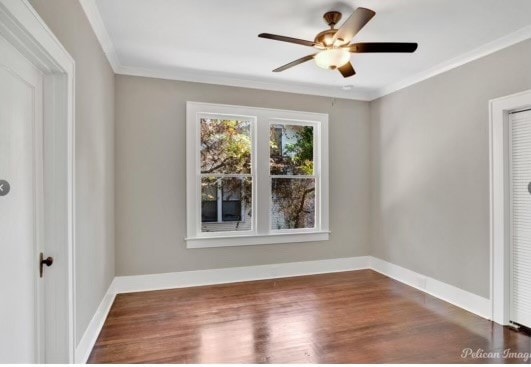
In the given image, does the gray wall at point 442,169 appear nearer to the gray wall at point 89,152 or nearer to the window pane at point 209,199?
the window pane at point 209,199

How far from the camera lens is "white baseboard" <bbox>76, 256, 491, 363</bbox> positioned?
3.03 meters

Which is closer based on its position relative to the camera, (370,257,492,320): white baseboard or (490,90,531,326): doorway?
(490,90,531,326): doorway

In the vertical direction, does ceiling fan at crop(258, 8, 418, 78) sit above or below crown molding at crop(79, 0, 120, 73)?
below

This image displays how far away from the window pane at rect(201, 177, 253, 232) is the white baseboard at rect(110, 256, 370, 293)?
570mm

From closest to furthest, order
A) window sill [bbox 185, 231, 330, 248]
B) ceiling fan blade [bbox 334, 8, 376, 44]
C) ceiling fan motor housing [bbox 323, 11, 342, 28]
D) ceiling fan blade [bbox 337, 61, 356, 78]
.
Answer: ceiling fan blade [bbox 334, 8, 376, 44] → ceiling fan motor housing [bbox 323, 11, 342, 28] → ceiling fan blade [bbox 337, 61, 356, 78] → window sill [bbox 185, 231, 330, 248]

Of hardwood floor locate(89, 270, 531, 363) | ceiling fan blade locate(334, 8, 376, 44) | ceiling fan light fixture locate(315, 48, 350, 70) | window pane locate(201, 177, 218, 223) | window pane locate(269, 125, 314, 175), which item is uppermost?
ceiling fan blade locate(334, 8, 376, 44)

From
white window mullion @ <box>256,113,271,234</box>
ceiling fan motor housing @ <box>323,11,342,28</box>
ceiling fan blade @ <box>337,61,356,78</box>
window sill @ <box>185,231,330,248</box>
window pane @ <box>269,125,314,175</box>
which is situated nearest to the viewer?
ceiling fan motor housing @ <box>323,11,342,28</box>

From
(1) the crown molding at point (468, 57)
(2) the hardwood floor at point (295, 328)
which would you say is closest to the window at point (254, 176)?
(2) the hardwood floor at point (295, 328)

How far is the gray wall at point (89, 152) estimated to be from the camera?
193 centimetres

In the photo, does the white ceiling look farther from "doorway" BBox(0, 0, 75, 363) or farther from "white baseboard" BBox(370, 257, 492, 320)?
"white baseboard" BBox(370, 257, 492, 320)

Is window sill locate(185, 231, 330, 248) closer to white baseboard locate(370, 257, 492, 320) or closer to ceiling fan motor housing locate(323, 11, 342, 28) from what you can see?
white baseboard locate(370, 257, 492, 320)

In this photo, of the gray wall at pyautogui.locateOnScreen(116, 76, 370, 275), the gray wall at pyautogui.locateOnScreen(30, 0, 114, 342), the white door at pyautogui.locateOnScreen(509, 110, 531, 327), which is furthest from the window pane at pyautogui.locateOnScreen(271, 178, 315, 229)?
the white door at pyautogui.locateOnScreen(509, 110, 531, 327)

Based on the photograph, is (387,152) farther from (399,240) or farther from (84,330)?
(84,330)

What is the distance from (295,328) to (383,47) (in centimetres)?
248
